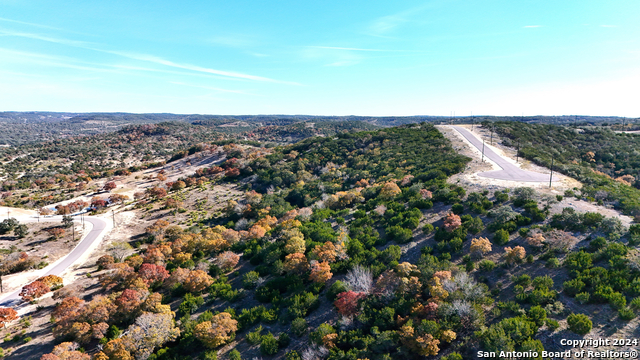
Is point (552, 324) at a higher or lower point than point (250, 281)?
higher

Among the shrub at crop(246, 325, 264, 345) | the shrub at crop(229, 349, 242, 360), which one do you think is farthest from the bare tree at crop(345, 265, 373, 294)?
the shrub at crop(229, 349, 242, 360)

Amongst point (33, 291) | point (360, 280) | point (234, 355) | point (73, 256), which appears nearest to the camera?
point (234, 355)

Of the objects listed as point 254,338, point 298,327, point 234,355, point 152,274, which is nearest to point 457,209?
point 298,327

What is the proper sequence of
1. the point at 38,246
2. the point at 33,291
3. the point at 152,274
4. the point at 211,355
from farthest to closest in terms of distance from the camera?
the point at 38,246 → the point at 152,274 → the point at 33,291 → the point at 211,355

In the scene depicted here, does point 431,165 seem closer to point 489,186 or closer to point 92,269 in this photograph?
point 489,186

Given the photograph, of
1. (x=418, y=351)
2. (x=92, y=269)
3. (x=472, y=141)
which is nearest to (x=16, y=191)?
(x=92, y=269)

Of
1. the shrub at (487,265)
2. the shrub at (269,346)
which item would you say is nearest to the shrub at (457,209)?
the shrub at (487,265)

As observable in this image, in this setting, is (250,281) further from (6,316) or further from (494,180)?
(494,180)

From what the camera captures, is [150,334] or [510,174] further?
[510,174]
